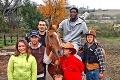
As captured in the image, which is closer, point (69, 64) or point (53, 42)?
point (53, 42)

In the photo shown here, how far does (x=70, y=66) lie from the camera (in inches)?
191

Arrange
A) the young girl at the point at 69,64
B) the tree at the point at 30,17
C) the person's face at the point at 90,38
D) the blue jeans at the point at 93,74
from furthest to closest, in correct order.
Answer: the tree at the point at 30,17 → the blue jeans at the point at 93,74 → the person's face at the point at 90,38 → the young girl at the point at 69,64

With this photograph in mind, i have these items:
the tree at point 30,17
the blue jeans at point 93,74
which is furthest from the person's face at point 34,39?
the tree at point 30,17

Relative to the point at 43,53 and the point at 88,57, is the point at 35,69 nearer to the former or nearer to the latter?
the point at 43,53

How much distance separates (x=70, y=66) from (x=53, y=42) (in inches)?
19.8

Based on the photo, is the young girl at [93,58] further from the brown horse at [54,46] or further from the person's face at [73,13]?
the brown horse at [54,46]

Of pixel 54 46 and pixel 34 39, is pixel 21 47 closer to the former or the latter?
pixel 34 39

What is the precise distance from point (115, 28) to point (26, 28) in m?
13.0

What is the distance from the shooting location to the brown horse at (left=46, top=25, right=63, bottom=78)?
4637 mm

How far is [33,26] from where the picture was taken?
106 feet

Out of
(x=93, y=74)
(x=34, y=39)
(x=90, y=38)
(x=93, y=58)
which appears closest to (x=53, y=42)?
(x=34, y=39)

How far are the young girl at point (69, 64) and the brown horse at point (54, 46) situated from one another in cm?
11

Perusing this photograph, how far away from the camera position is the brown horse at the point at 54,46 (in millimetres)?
4637

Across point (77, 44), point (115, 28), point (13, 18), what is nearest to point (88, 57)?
point (77, 44)
